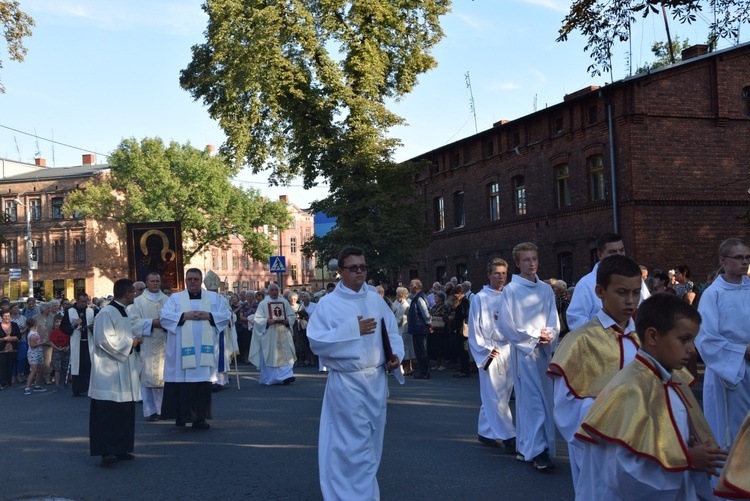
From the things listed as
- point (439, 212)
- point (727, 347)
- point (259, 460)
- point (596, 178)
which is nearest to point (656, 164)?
point (596, 178)

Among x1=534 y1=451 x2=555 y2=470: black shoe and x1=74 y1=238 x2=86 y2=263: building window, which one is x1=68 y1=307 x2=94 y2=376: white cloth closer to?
x1=534 y1=451 x2=555 y2=470: black shoe

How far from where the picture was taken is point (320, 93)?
32625 mm

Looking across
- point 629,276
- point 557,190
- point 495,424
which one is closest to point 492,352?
point 495,424

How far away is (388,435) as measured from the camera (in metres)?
10.8

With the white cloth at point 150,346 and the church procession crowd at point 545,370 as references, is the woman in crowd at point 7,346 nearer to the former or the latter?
the church procession crowd at point 545,370

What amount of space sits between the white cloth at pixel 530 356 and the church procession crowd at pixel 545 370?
0.01m

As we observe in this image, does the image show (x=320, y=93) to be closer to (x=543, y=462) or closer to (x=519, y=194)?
(x=519, y=194)

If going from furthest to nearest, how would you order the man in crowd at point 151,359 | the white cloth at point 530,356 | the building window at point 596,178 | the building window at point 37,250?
the building window at point 37,250
the building window at point 596,178
the man in crowd at point 151,359
the white cloth at point 530,356

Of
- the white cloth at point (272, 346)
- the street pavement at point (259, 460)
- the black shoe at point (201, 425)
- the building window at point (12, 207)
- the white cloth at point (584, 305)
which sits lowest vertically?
the street pavement at point (259, 460)

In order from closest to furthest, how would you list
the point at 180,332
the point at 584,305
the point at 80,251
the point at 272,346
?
1. the point at 584,305
2. the point at 180,332
3. the point at 272,346
4. the point at 80,251

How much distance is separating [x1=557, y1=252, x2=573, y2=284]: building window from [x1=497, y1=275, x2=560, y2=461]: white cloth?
2352cm

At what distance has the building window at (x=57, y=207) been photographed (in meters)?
76.8

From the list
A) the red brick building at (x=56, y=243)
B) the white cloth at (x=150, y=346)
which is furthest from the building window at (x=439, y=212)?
the red brick building at (x=56, y=243)

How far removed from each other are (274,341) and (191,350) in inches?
254
